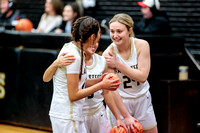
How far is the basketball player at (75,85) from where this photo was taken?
320 cm

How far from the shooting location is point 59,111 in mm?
3289

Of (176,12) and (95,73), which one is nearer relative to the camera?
(95,73)

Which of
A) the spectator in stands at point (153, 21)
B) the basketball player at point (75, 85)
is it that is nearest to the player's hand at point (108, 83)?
the basketball player at point (75, 85)

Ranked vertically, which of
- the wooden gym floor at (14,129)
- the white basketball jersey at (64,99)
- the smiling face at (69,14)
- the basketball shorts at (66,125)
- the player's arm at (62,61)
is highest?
the smiling face at (69,14)

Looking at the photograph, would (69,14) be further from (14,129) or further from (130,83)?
(130,83)

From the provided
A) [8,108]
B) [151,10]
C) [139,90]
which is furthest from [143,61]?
[8,108]

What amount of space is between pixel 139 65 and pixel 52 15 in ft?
14.4

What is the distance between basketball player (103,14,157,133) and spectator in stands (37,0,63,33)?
3924 mm

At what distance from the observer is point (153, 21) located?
645 centimetres

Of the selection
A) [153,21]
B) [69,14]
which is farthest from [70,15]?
[153,21]

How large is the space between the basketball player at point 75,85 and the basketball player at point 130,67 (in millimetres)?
631

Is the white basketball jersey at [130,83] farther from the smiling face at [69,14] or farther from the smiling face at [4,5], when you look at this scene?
the smiling face at [4,5]

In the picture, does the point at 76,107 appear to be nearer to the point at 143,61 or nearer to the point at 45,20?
the point at 143,61

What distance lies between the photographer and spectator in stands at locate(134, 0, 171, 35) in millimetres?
6344
